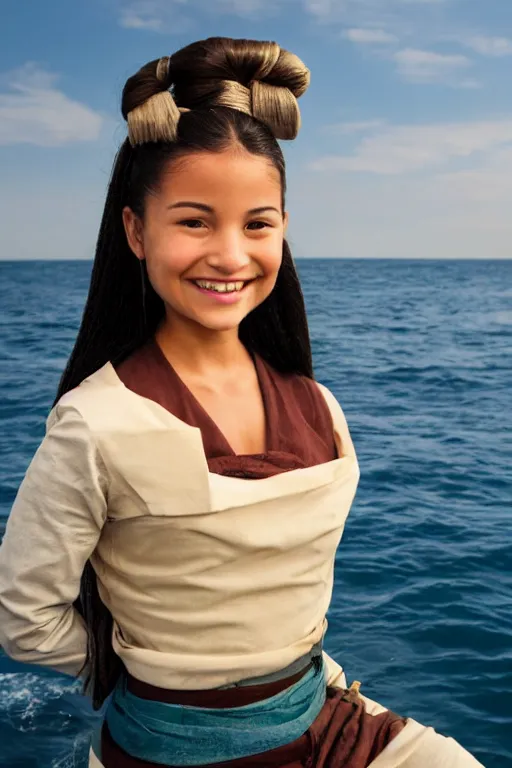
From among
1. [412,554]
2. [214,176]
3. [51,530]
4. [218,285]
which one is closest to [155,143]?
[214,176]

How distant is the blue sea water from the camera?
4.05 metres

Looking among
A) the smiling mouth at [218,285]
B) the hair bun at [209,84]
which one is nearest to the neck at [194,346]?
the smiling mouth at [218,285]

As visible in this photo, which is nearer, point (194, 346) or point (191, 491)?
point (191, 491)

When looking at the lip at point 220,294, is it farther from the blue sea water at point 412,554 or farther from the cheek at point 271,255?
the blue sea water at point 412,554

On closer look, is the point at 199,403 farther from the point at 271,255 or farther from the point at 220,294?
the point at 271,255

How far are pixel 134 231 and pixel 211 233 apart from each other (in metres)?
0.18

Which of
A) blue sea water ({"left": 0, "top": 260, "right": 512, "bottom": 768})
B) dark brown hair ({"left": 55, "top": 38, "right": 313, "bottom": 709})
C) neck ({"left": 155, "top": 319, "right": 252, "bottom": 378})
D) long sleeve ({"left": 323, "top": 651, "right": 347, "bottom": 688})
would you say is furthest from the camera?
blue sea water ({"left": 0, "top": 260, "right": 512, "bottom": 768})

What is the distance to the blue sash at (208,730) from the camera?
180 centimetres

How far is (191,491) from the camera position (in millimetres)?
1706

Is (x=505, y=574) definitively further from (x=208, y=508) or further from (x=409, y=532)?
(x=208, y=508)

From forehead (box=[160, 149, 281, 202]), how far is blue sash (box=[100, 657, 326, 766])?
2.97 feet

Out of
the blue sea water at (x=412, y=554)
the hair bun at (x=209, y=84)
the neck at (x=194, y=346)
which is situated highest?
the hair bun at (x=209, y=84)

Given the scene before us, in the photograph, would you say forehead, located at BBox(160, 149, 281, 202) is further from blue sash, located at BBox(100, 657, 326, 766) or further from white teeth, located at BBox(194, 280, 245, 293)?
blue sash, located at BBox(100, 657, 326, 766)

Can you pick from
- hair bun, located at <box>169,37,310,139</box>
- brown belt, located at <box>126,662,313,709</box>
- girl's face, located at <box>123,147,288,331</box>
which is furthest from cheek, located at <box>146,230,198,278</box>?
brown belt, located at <box>126,662,313,709</box>
